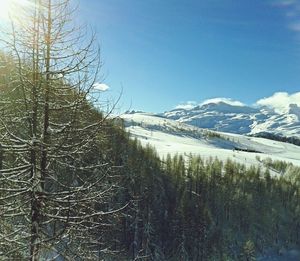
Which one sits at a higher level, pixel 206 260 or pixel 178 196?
pixel 178 196

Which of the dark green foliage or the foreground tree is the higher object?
the foreground tree

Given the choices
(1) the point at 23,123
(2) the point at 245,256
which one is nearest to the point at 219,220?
(2) the point at 245,256

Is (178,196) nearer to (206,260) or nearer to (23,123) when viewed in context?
(206,260)

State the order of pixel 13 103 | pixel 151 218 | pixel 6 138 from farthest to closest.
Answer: pixel 151 218
pixel 13 103
pixel 6 138

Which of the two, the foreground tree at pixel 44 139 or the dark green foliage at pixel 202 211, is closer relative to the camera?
the foreground tree at pixel 44 139

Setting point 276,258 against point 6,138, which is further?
point 276,258

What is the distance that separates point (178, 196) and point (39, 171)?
131 meters

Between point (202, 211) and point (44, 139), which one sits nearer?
point (44, 139)

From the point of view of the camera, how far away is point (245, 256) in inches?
5354

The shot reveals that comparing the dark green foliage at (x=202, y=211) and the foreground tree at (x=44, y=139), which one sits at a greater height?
the foreground tree at (x=44, y=139)

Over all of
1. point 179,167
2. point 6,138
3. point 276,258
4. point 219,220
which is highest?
point 6,138

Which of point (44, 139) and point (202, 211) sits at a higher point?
point (44, 139)

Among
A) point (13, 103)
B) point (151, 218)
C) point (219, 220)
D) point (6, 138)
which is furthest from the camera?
point (219, 220)

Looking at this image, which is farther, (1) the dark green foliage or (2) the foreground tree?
(1) the dark green foliage
